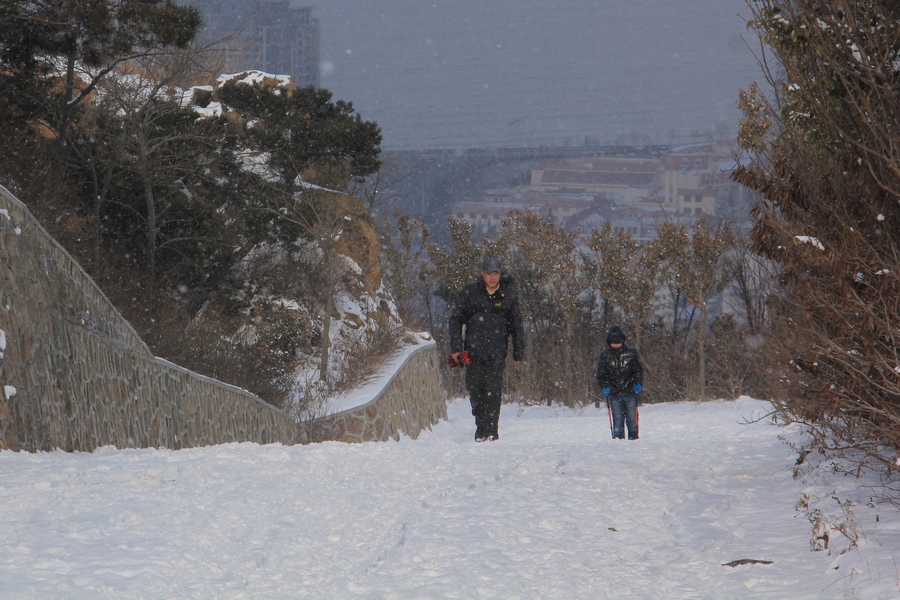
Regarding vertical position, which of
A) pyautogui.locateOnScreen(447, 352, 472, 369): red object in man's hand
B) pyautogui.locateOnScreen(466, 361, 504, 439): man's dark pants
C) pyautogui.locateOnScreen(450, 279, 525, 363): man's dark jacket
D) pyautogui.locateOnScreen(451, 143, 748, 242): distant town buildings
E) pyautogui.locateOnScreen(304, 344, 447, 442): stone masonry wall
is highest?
pyautogui.locateOnScreen(451, 143, 748, 242): distant town buildings

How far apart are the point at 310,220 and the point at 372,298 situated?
3122 mm

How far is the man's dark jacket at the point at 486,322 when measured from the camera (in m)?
9.67

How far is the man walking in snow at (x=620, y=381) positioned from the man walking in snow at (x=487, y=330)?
227 cm

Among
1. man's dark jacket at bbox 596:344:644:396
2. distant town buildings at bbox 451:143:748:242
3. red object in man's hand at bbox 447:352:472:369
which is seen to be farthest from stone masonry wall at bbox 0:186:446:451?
distant town buildings at bbox 451:143:748:242

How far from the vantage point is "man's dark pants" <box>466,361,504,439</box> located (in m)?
9.73

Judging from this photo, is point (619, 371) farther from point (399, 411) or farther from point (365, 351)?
point (365, 351)

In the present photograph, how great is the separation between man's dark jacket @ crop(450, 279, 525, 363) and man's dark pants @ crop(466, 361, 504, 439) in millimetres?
88

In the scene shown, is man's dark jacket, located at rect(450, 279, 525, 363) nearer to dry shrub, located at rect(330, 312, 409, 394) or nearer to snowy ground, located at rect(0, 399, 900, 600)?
snowy ground, located at rect(0, 399, 900, 600)

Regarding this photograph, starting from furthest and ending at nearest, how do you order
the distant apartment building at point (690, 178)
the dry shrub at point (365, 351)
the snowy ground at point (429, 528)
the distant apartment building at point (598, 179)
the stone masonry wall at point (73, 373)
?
1. the distant apartment building at point (598, 179)
2. the distant apartment building at point (690, 178)
3. the dry shrub at point (365, 351)
4. the stone masonry wall at point (73, 373)
5. the snowy ground at point (429, 528)

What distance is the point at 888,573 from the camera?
A: 4.02 meters

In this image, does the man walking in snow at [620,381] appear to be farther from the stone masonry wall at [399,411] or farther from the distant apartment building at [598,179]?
the distant apartment building at [598,179]

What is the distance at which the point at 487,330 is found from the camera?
9672 mm

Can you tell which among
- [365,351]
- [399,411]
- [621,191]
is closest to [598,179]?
[621,191]

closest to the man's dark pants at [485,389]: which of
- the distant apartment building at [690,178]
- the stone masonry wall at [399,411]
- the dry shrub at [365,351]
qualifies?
the stone masonry wall at [399,411]
